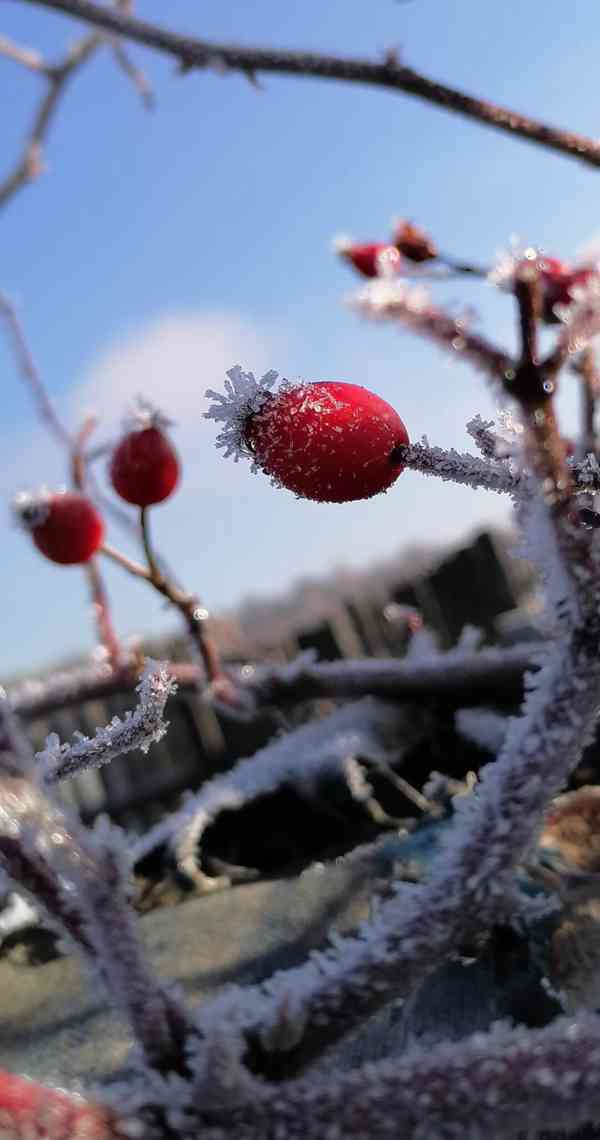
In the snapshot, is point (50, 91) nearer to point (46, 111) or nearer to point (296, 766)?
point (46, 111)

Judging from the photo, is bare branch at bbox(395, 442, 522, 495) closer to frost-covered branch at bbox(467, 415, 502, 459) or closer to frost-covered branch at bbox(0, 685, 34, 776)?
frost-covered branch at bbox(467, 415, 502, 459)

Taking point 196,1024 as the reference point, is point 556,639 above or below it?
above

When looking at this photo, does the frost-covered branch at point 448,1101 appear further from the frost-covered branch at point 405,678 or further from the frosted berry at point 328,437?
the frost-covered branch at point 405,678

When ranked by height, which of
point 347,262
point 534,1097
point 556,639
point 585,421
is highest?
point 347,262

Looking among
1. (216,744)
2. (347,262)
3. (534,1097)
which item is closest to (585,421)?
(534,1097)

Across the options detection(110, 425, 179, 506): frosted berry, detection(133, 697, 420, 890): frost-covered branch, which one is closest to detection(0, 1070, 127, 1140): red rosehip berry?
detection(133, 697, 420, 890): frost-covered branch

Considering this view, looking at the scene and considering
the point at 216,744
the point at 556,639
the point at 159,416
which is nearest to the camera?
the point at 556,639

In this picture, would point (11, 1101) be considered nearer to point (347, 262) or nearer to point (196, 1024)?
point (196, 1024)
